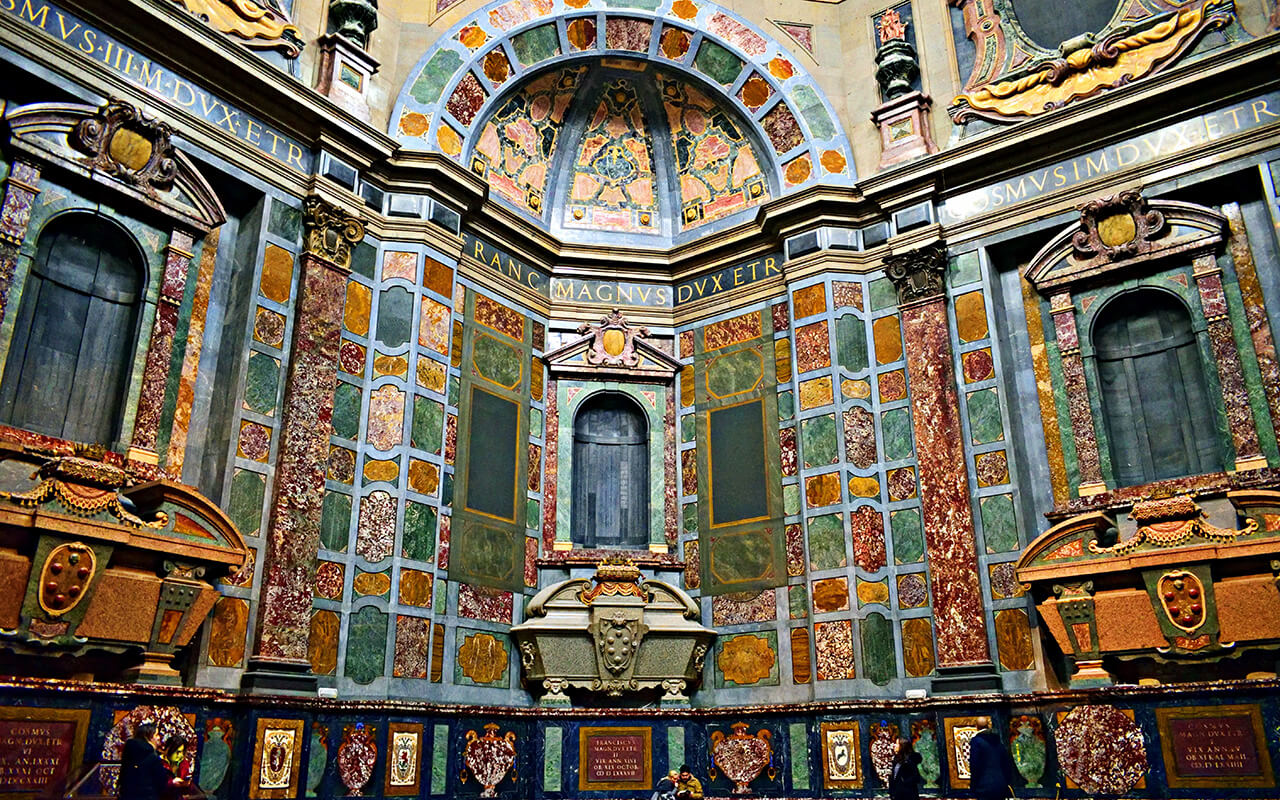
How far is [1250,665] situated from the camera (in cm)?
1141

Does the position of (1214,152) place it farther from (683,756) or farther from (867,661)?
(683,756)

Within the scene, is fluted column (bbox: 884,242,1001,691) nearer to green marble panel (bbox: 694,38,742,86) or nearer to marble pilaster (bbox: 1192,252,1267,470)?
marble pilaster (bbox: 1192,252,1267,470)

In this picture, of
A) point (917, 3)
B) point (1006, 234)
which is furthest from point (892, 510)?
point (917, 3)

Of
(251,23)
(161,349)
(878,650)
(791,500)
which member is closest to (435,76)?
(251,23)

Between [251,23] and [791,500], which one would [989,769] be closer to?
[791,500]

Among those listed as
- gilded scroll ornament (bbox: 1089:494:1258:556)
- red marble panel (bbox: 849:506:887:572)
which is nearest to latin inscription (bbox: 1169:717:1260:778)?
gilded scroll ornament (bbox: 1089:494:1258:556)

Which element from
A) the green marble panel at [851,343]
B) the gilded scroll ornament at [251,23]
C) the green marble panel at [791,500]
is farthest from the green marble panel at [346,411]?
the green marble panel at [851,343]

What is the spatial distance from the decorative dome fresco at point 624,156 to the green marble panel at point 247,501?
6.90 metres

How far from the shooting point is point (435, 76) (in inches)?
618

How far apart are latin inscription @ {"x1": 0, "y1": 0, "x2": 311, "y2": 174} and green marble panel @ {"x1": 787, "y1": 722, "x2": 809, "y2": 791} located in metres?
10.0

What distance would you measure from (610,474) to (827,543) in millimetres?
3917

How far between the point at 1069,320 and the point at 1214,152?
274cm

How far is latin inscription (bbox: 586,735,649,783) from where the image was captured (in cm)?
1386

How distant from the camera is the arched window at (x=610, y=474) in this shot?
53.5ft
